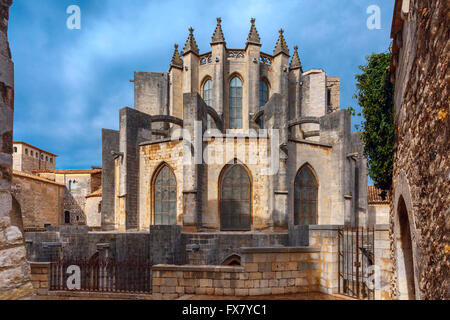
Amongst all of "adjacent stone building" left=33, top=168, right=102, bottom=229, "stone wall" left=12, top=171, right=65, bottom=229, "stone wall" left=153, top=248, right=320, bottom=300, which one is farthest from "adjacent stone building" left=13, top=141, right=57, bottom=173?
"stone wall" left=153, top=248, right=320, bottom=300

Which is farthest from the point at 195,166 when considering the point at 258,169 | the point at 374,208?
the point at 374,208

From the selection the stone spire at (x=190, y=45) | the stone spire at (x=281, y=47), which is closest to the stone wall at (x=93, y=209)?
the stone spire at (x=190, y=45)

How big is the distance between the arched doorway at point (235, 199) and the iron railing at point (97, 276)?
205 inches

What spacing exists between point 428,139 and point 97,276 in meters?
8.80

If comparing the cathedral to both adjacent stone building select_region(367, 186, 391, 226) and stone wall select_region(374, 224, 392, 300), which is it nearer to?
stone wall select_region(374, 224, 392, 300)

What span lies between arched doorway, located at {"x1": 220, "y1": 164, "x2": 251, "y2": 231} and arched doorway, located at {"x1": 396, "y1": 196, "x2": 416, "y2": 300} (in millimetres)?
10508

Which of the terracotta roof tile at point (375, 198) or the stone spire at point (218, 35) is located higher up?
the stone spire at point (218, 35)

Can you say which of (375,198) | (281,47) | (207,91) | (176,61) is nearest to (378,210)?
(375,198)

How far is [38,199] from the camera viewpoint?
86.6ft

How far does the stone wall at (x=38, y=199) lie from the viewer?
2436 centimetres

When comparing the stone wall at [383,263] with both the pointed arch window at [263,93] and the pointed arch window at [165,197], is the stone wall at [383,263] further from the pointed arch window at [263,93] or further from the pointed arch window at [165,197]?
the pointed arch window at [263,93]

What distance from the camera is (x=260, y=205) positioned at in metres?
15.2

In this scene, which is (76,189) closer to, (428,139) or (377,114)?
(377,114)
